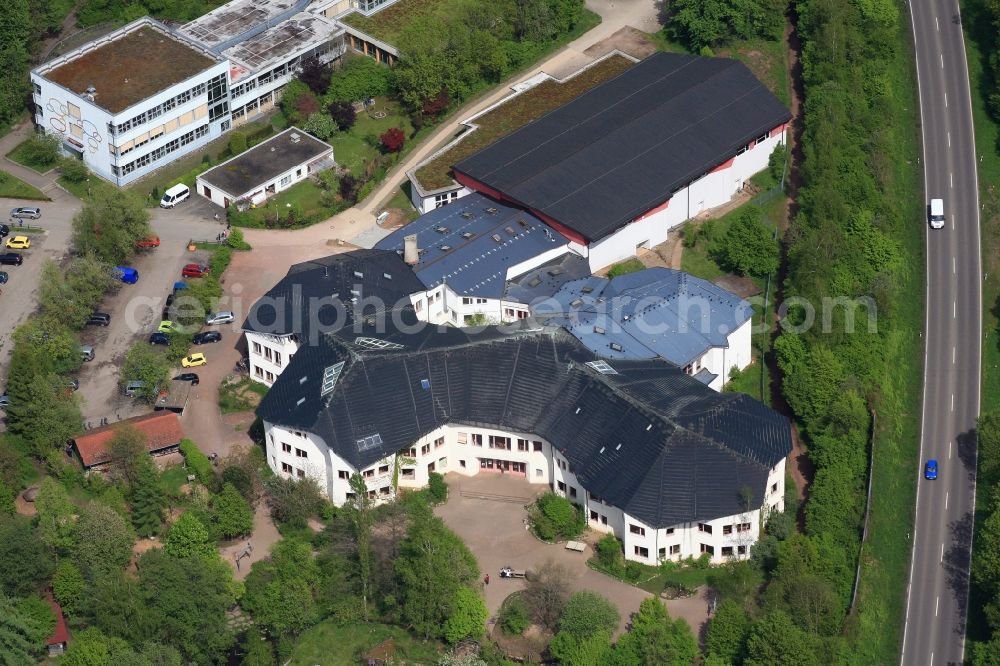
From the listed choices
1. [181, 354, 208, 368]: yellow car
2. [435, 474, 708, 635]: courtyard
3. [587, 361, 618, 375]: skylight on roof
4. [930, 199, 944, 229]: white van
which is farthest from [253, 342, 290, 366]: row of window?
[930, 199, 944, 229]: white van

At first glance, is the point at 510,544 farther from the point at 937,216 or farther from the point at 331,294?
the point at 937,216

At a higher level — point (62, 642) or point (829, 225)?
point (829, 225)

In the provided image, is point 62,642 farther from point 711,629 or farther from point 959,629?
point 959,629

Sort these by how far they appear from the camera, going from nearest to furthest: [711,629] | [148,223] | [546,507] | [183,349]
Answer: [711,629] < [546,507] < [183,349] < [148,223]

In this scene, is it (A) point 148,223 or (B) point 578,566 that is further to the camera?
(A) point 148,223

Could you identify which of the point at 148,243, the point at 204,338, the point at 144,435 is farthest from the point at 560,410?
the point at 148,243

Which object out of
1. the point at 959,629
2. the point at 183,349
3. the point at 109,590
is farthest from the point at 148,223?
the point at 959,629

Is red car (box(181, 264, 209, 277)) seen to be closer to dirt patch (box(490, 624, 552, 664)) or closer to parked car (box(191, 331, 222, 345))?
parked car (box(191, 331, 222, 345))
